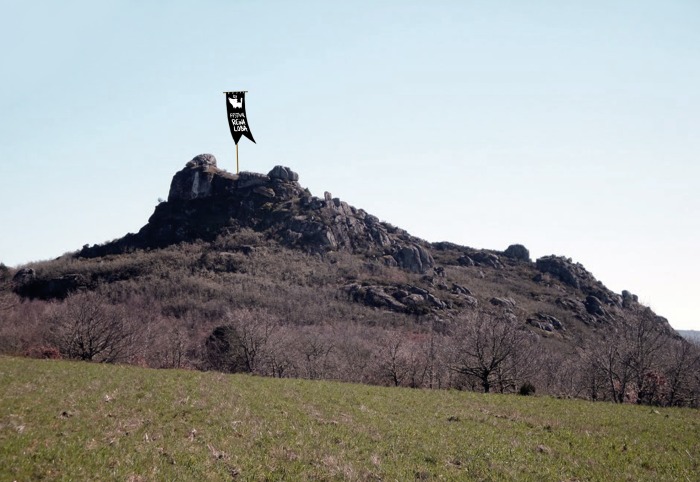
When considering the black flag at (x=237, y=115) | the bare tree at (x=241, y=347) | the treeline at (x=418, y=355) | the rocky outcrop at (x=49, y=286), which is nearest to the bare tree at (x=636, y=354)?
the treeline at (x=418, y=355)

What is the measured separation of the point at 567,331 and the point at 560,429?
618 feet

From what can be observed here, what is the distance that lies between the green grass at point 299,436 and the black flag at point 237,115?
45.5 feet

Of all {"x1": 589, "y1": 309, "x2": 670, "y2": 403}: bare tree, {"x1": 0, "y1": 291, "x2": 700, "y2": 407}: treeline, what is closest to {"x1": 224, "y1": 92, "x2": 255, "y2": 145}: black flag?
{"x1": 0, "y1": 291, "x2": 700, "y2": 407}: treeline

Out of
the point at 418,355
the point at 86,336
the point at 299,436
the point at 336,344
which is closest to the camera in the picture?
the point at 299,436

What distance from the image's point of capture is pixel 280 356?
76500 mm

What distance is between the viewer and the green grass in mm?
14359

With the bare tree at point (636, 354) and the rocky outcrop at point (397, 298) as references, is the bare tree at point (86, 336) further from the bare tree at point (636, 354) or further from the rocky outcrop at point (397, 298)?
the rocky outcrop at point (397, 298)

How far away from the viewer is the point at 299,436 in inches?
719

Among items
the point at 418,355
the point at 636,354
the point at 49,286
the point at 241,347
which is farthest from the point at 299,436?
the point at 49,286

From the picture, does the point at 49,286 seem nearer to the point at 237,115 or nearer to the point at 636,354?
the point at 237,115

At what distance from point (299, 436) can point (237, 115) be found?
16.2 metres

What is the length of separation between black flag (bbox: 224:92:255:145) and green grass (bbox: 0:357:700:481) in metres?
13.9

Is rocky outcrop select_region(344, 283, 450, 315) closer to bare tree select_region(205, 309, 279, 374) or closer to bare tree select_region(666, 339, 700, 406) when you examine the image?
Result: bare tree select_region(205, 309, 279, 374)

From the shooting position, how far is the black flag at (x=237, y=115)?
24.6 metres
